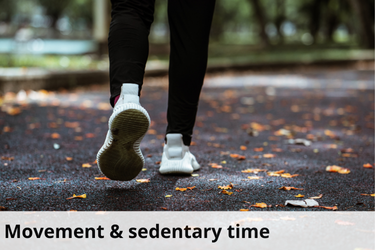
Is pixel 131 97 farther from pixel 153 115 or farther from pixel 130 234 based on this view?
pixel 153 115

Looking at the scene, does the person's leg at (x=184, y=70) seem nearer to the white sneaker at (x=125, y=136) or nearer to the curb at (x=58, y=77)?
the white sneaker at (x=125, y=136)

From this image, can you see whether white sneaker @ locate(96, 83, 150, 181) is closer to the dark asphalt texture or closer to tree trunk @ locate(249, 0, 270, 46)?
the dark asphalt texture

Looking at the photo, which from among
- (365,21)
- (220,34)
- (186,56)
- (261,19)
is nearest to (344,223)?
(186,56)

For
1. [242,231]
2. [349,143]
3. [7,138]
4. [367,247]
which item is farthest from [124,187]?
[349,143]

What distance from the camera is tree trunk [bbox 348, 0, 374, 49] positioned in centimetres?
2106

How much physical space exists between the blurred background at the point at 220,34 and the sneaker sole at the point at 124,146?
22.3 feet

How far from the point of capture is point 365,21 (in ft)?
70.9

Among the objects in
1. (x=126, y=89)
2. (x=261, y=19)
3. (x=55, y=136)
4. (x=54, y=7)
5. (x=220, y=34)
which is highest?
(x=54, y=7)

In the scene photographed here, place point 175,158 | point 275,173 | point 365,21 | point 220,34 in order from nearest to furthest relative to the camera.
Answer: point 175,158 < point 275,173 < point 365,21 < point 220,34

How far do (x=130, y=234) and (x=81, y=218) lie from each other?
243 mm

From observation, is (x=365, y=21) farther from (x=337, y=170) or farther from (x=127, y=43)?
(x=127, y=43)

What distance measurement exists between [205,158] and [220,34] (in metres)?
42.0

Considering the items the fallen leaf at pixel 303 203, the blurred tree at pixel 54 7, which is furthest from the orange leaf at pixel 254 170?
the blurred tree at pixel 54 7

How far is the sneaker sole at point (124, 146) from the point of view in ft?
6.36
